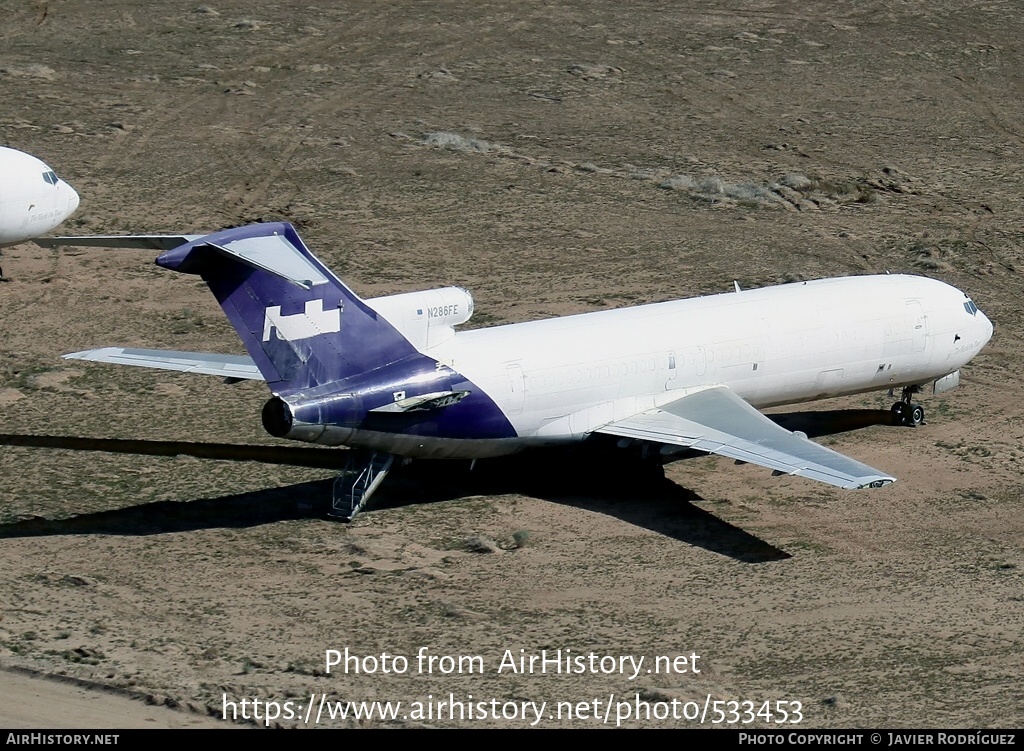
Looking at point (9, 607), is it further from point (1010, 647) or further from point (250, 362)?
point (1010, 647)

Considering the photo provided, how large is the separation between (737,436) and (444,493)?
6554mm

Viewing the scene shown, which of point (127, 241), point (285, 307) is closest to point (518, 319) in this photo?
point (285, 307)

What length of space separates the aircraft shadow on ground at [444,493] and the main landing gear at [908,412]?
218 cm

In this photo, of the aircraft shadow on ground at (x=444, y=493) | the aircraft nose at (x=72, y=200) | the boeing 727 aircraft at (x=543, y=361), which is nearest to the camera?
the boeing 727 aircraft at (x=543, y=361)

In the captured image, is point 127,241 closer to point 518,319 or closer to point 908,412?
point 518,319

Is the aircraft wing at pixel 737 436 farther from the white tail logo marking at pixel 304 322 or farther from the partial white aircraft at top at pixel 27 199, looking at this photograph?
the partial white aircraft at top at pixel 27 199

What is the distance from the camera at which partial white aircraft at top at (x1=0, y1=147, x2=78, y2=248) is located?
50.7m

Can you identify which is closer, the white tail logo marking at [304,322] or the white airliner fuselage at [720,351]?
the white tail logo marking at [304,322]

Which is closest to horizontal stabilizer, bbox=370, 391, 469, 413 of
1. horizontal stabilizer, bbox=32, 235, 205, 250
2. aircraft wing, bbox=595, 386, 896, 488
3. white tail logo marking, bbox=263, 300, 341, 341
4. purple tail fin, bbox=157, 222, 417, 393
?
purple tail fin, bbox=157, 222, 417, 393

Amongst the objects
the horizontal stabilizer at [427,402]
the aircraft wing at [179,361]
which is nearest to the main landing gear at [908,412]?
the horizontal stabilizer at [427,402]

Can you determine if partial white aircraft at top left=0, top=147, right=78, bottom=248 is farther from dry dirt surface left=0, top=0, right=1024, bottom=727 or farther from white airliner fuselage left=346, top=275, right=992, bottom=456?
white airliner fuselage left=346, top=275, right=992, bottom=456

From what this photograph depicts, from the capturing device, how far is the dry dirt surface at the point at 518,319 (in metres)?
30.9

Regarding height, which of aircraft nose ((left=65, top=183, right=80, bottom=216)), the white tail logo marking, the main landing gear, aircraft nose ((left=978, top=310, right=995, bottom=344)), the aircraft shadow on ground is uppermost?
the white tail logo marking

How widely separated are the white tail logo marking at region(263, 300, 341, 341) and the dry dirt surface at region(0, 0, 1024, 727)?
14.5ft
